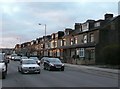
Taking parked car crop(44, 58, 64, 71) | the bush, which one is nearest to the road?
parked car crop(44, 58, 64, 71)

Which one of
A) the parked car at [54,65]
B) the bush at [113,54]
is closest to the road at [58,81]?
the parked car at [54,65]

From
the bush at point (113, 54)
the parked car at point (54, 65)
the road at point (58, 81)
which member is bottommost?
the road at point (58, 81)

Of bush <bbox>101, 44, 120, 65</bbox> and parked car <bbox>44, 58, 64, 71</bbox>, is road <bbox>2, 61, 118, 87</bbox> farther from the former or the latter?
bush <bbox>101, 44, 120, 65</bbox>

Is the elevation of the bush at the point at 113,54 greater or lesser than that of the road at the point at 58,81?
greater

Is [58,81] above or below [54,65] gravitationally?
below

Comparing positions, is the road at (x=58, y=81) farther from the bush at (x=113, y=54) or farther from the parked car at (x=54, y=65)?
the bush at (x=113, y=54)

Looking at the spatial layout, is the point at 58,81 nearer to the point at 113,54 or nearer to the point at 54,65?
the point at 54,65

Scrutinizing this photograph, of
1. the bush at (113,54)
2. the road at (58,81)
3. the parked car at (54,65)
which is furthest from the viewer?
the bush at (113,54)

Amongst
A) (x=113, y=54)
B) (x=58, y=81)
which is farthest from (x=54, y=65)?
(x=58, y=81)

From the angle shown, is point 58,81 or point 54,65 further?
point 54,65

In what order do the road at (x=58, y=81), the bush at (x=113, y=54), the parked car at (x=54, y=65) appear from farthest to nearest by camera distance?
1. the bush at (x=113, y=54)
2. the parked car at (x=54, y=65)
3. the road at (x=58, y=81)

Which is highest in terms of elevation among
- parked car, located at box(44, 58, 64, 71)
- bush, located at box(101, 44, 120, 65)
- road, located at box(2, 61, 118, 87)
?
bush, located at box(101, 44, 120, 65)

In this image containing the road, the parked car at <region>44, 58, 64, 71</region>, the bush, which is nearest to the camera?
the road

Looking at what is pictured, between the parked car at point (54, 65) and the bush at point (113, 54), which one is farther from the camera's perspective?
the bush at point (113, 54)
